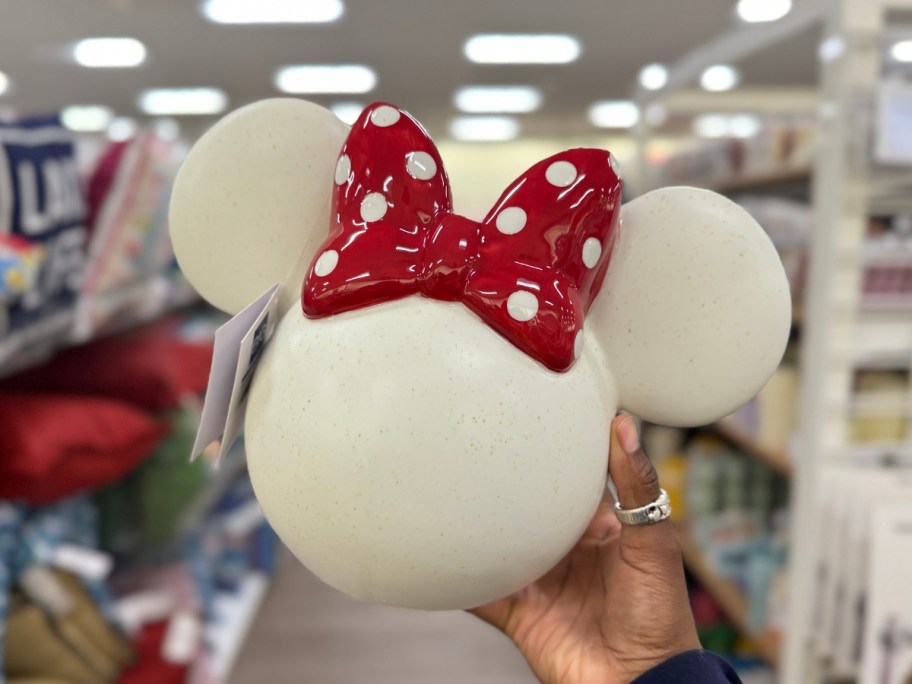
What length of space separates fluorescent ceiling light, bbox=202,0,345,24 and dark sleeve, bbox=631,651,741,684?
4398 millimetres

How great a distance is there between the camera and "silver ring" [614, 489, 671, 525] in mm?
669

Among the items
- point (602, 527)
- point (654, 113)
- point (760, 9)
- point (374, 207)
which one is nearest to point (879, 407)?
point (602, 527)

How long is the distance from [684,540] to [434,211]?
88.7 inches

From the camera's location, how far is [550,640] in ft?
2.73

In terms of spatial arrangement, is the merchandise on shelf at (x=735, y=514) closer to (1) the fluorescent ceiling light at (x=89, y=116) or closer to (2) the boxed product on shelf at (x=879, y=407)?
(2) the boxed product on shelf at (x=879, y=407)

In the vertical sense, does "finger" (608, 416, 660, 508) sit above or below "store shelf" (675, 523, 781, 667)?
above

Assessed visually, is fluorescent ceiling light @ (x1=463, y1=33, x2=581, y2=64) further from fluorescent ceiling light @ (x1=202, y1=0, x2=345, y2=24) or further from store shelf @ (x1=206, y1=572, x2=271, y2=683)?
store shelf @ (x1=206, y1=572, x2=271, y2=683)

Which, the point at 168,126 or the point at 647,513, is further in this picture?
the point at 168,126

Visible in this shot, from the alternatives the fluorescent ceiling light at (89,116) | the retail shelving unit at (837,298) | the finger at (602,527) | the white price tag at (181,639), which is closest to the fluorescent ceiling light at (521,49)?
the retail shelving unit at (837,298)

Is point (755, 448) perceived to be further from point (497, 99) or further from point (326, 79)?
point (497, 99)

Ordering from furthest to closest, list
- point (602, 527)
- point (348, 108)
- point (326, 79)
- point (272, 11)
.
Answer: point (348, 108) → point (326, 79) → point (272, 11) → point (602, 527)

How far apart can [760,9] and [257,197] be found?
15.9 feet

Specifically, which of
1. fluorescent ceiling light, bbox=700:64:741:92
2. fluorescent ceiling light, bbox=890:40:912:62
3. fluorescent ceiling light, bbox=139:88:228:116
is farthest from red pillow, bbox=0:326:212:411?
fluorescent ceiling light, bbox=700:64:741:92

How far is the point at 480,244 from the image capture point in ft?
1.86
